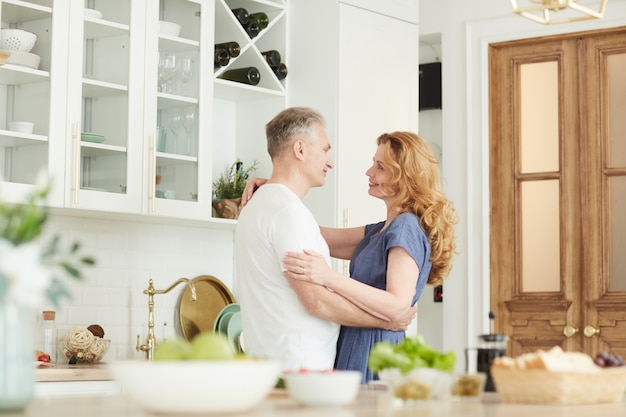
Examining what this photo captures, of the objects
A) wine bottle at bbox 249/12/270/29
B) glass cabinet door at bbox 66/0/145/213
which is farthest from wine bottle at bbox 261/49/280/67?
glass cabinet door at bbox 66/0/145/213

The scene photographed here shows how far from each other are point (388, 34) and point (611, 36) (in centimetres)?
120

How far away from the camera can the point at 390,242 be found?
11.0 ft

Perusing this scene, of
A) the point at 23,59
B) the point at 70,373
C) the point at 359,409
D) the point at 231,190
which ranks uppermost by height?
the point at 23,59

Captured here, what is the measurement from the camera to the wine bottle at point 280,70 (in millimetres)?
5164

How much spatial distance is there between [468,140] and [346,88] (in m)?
0.98

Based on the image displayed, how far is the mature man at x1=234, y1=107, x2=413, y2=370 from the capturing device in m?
3.20

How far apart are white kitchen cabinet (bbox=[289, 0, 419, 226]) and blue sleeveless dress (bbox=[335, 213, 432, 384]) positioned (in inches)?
58.9

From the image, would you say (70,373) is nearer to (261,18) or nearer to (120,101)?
(120,101)

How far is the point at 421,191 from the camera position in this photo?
3.49m

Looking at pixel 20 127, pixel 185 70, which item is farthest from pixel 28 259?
pixel 185 70

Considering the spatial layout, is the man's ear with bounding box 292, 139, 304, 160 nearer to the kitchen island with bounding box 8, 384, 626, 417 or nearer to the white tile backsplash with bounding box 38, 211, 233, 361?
the kitchen island with bounding box 8, 384, 626, 417

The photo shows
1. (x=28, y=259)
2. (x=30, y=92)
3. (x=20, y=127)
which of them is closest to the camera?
(x=28, y=259)

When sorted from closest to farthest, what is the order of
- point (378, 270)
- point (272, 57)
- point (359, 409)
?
point (359, 409) < point (378, 270) < point (272, 57)

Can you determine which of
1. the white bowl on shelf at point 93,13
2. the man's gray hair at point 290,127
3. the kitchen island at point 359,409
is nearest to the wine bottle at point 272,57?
the white bowl on shelf at point 93,13
